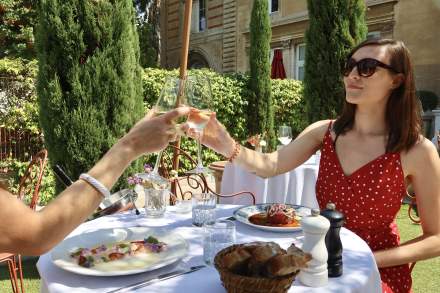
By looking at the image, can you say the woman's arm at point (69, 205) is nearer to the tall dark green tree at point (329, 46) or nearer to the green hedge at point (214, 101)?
the green hedge at point (214, 101)

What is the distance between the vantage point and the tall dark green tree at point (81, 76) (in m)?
4.04

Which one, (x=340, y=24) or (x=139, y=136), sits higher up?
(x=340, y=24)

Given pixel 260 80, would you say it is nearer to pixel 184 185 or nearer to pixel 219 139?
pixel 184 185

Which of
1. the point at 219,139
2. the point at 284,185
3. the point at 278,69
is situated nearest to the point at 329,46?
the point at 284,185

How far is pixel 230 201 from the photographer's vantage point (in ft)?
14.5

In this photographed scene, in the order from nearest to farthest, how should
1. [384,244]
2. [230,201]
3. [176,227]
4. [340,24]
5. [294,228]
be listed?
[294,228]
[176,227]
[384,244]
[230,201]
[340,24]

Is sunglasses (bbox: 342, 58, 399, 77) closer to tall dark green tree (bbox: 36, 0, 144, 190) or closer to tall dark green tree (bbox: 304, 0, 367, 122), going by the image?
tall dark green tree (bbox: 36, 0, 144, 190)

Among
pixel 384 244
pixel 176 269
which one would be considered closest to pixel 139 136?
pixel 176 269

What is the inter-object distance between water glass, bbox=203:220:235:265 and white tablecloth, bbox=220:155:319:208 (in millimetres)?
2559

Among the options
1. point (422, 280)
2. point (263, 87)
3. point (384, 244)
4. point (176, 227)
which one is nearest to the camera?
point (176, 227)

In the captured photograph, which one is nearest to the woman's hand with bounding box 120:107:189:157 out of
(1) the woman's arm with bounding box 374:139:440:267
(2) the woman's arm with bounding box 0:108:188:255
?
(2) the woman's arm with bounding box 0:108:188:255

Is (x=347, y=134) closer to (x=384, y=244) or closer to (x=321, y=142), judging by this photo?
(x=321, y=142)

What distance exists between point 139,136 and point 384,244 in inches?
52.4

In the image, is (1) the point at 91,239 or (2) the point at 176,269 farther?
(1) the point at 91,239
